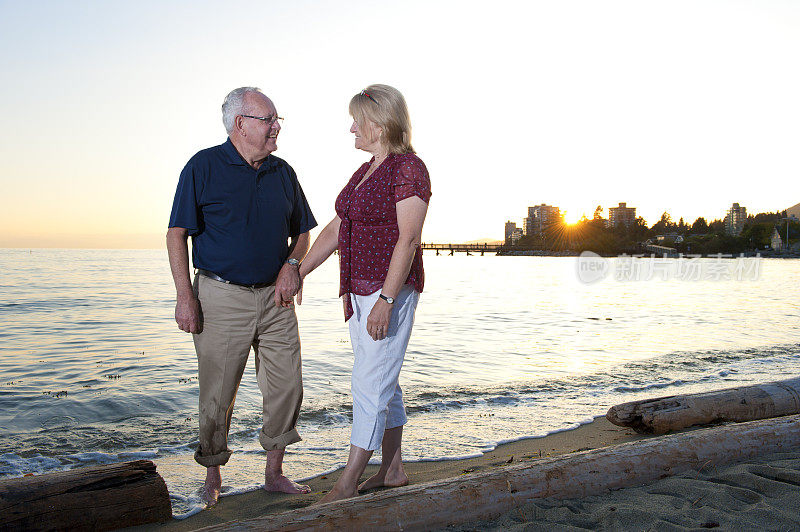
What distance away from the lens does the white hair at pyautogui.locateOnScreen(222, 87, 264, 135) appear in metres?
3.53

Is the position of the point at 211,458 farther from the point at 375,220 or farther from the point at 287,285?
the point at 375,220

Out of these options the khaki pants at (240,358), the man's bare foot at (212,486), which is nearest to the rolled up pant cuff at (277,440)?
the khaki pants at (240,358)

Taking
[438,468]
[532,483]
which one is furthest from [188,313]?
[438,468]

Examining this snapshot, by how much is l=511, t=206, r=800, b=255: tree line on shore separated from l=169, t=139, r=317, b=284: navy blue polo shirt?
145398 mm

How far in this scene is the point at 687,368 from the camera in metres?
9.34

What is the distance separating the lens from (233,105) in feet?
11.6

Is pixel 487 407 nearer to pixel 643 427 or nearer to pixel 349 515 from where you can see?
pixel 643 427

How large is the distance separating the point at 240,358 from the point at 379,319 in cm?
110

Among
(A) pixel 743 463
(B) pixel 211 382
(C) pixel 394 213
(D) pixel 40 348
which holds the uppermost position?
(C) pixel 394 213

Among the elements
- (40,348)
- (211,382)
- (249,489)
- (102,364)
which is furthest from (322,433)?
(40,348)

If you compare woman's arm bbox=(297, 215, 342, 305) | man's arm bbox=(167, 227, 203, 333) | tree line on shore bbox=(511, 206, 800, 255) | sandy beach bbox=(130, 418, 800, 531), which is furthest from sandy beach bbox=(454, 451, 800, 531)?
tree line on shore bbox=(511, 206, 800, 255)

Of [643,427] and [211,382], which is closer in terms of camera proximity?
[211,382]

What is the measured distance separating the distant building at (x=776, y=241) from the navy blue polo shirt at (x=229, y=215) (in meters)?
147

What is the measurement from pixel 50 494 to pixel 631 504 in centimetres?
280
